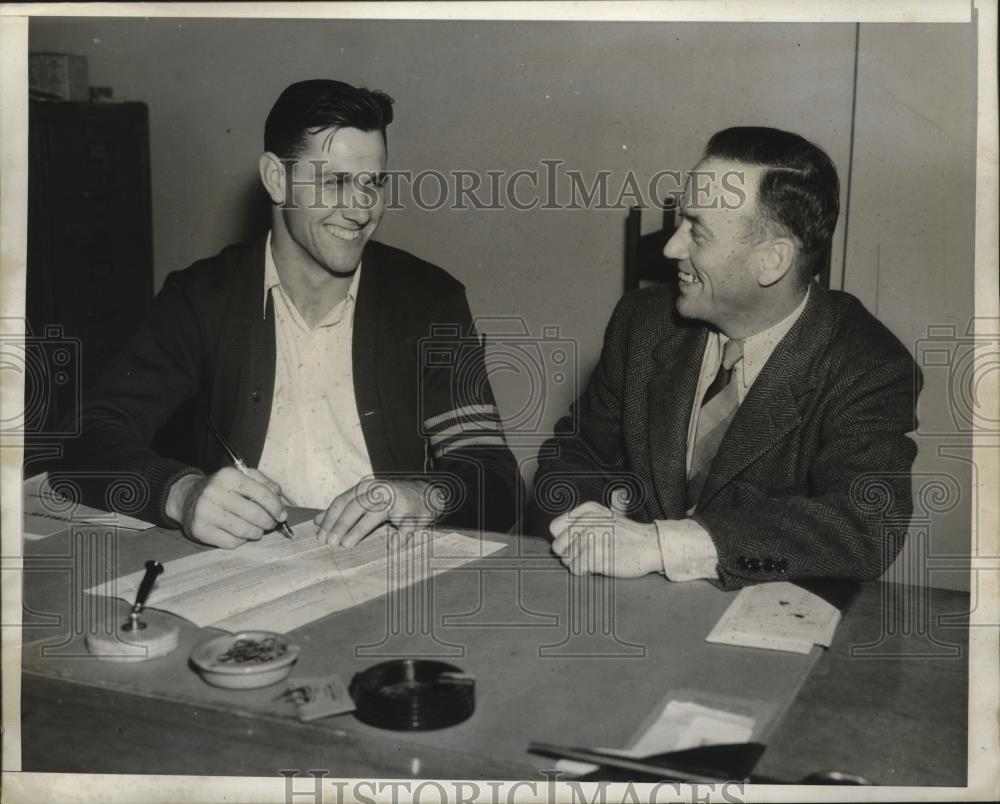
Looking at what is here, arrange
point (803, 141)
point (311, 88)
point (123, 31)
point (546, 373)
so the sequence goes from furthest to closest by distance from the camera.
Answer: point (123, 31), point (546, 373), point (311, 88), point (803, 141)

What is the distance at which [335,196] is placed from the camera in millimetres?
2396

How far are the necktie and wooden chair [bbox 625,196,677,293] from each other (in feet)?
2.60

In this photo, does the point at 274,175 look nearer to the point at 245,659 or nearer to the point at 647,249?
the point at 647,249

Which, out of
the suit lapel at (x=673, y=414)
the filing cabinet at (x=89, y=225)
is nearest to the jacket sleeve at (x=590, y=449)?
the suit lapel at (x=673, y=414)

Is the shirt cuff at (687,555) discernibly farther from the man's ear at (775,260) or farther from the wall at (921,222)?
the wall at (921,222)

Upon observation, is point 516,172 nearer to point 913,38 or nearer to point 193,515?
point 913,38

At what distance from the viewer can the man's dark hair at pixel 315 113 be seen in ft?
7.58

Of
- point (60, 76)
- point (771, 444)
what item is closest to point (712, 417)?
point (771, 444)

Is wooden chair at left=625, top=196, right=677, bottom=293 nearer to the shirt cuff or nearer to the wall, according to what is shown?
the wall

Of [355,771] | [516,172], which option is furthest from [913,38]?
[355,771]

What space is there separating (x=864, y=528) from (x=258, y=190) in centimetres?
219

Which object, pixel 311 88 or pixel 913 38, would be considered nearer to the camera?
pixel 311 88

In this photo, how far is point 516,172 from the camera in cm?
327

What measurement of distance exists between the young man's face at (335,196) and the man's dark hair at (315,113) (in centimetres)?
2
